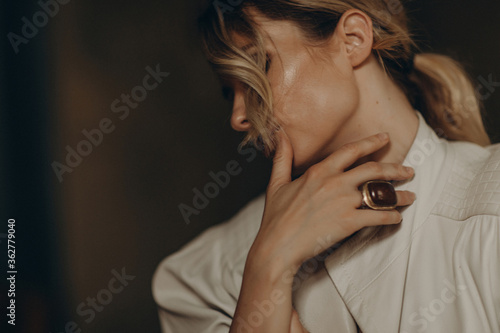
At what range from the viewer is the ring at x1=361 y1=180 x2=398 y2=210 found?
29.7 inches

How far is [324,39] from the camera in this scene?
33.2 inches

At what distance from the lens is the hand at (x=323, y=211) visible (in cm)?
76

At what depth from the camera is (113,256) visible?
1.53m

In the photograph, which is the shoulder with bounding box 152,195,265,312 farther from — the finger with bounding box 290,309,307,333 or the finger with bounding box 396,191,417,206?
the finger with bounding box 396,191,417,206

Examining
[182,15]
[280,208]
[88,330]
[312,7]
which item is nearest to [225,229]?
[280,208]

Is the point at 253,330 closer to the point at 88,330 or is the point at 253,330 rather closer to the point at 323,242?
the point at 323,242

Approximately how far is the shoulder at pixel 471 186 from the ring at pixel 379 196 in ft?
0.34

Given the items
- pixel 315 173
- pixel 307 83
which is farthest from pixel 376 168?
pixel 307 83
